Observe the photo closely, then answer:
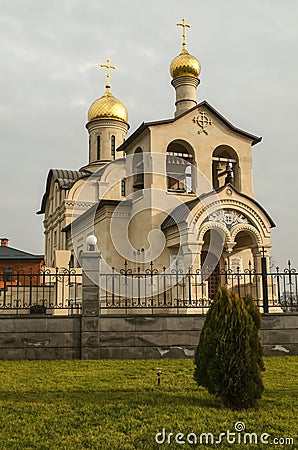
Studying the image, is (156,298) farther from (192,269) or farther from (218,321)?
(218,321)

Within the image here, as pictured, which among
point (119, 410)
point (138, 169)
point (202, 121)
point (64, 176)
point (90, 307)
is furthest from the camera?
point (64, 176)

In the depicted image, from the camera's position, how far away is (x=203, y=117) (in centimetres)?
1738

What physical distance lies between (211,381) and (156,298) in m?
7.09

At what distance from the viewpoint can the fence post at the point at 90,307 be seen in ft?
27.3

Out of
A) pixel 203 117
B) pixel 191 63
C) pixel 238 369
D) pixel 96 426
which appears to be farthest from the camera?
pixel 191 63

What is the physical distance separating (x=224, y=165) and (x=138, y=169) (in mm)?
3282

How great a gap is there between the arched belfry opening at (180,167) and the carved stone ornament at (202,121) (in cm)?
84

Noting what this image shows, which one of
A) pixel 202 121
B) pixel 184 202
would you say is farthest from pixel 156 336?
pixel 202 121

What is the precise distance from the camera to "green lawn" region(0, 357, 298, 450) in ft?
14.3

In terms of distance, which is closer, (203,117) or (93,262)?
(93,262)

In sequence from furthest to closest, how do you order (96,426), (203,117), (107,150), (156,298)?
(107,150) < (203,117) < (156,298) < (96,426)

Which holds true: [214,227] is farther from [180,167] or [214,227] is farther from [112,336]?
[112,336]

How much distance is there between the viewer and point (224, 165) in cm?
1858

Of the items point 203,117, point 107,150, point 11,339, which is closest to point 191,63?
point 203,117
